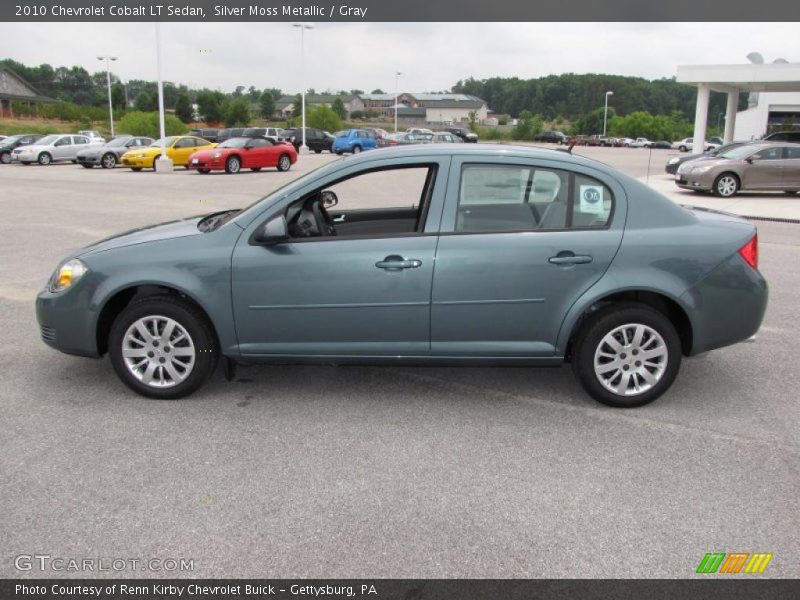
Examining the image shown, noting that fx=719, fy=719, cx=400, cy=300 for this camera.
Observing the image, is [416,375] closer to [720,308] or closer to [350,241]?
Result: [350,241]

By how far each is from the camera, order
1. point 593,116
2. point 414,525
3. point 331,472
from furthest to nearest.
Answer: point 593,116 < point 331,472 < point 414,525

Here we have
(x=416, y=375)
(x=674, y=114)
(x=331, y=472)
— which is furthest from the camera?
(x=674, y=114)

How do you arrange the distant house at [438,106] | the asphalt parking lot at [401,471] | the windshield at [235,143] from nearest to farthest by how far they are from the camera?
the asphalt parking lot at [401,471] < the windshield at [235,143] < the distant house at [438,106]

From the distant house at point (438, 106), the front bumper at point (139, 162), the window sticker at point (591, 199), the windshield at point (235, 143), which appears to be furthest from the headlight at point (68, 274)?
the distant house at point (438, 106)

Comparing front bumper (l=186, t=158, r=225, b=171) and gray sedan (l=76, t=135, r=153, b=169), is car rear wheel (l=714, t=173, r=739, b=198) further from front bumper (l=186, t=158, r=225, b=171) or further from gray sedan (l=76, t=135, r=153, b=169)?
gray sedan (l=76, t=135, r=153, b=169)

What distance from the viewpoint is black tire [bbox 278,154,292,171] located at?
99.1 ft

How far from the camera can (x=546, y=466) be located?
393cm

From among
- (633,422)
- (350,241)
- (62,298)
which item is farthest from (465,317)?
(62,298)

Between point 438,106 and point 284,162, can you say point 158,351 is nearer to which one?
point 284,162

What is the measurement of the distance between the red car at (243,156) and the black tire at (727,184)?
17307mm

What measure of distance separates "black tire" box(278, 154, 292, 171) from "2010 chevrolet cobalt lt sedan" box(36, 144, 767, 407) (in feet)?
85.7

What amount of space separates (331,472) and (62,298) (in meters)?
2.31

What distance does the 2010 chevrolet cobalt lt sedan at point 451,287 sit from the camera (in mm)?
4562

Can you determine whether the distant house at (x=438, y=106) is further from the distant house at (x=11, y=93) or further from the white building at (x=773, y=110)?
the white building at (x=773, y=110)
